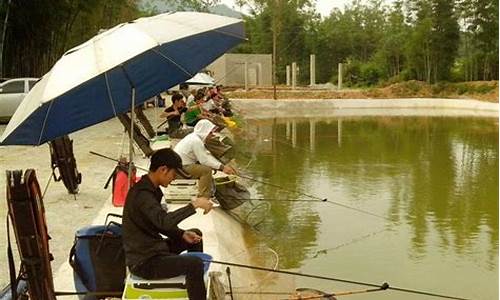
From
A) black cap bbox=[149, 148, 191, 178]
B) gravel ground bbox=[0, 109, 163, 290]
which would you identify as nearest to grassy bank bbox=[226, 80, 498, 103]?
gravel ground bbox=[0, 109, 163, 290]

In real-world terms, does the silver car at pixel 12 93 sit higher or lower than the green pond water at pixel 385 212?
higher

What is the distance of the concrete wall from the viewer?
132ft

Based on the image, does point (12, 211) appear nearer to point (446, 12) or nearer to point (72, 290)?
A: point (72, 290)

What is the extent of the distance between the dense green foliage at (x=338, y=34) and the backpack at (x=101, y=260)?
14849 mm

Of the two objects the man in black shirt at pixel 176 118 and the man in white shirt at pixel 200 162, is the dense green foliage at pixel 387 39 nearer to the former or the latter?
the man in black shirt at pixel 176 118

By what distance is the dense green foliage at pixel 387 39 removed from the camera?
37781 mm

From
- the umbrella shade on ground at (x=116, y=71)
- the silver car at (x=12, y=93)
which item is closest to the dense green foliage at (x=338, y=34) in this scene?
the silver car at (x=12, y=93)

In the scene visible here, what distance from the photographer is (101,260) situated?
3662mm

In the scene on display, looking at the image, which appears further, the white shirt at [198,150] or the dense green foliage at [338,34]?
the dense green foliage at [338,34]

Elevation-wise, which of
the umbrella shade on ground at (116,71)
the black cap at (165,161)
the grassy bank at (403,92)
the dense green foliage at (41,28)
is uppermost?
the dense green foliage at (41,28)

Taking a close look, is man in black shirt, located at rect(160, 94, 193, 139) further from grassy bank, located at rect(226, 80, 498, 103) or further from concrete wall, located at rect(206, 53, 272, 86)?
concrete wall, located at rect(206, 53, 272, 86)

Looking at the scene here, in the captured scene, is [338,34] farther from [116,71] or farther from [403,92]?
[116,71]

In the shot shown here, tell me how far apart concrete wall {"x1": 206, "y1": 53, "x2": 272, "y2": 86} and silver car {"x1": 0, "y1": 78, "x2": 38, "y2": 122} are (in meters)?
24.4

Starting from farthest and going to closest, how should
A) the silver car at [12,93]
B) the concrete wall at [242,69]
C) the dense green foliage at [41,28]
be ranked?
the concrete wall at [242,69], the dense green foliage at [41,28], the silver car at [12,93]
